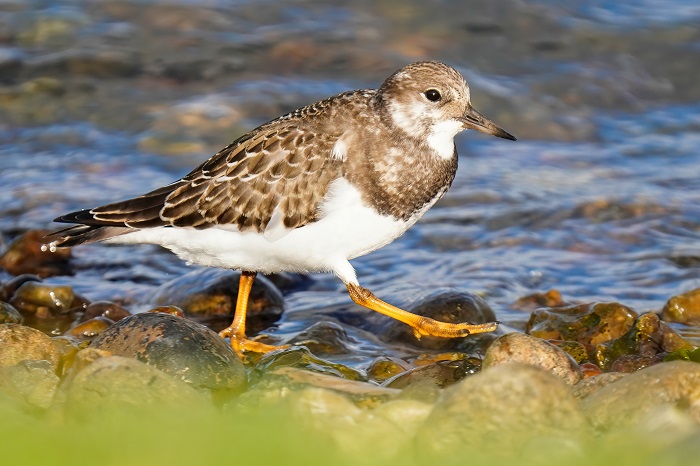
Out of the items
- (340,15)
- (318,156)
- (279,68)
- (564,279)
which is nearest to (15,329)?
(318,156)

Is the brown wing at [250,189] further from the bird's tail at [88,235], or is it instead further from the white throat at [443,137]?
the white throat at [443,137]

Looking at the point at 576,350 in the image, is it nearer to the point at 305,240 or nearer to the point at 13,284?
the point at 305,240

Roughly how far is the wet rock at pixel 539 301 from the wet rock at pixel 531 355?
1.81 m

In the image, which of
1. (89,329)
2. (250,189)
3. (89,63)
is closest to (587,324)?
(250,189)

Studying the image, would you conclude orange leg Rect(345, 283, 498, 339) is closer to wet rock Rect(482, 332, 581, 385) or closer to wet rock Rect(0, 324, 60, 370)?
wet rock Rect(482, 332, 581, 385)

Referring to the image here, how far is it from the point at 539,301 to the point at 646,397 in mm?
2911

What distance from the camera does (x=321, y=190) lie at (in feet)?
18.2

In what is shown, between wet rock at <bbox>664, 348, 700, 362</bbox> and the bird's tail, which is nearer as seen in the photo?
wet rock at <bbox>664, 348, 700, 362</bbox>

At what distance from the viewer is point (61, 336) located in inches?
243

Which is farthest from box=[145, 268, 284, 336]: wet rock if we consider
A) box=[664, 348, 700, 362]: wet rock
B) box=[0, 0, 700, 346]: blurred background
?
box=[664, 348, 700, 362]: wet rock

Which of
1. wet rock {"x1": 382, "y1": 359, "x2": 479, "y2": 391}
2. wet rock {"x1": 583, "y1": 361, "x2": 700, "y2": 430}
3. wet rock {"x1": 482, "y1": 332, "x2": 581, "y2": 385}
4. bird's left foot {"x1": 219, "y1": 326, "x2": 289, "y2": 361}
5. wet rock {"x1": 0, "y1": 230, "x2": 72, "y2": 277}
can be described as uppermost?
wet rock {"x1": 583, "y1": 361, "x2": 700, "y2": 430}

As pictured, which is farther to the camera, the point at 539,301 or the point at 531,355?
the point at 539,301

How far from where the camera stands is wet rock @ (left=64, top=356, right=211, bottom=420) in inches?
160

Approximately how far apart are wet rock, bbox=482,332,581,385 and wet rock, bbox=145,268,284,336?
214cm
